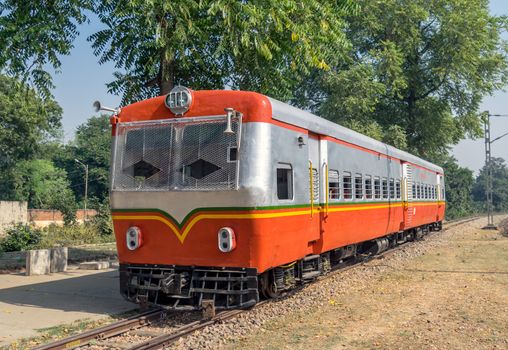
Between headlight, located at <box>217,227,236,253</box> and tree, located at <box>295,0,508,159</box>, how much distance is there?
2210 centimetres

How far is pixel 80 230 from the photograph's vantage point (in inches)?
1069

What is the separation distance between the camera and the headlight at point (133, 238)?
857 centimetres

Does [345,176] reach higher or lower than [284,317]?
higher

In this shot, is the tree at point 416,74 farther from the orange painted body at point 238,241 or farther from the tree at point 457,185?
the tree at point 457,185

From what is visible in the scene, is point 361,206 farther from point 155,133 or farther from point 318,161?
point 155,133

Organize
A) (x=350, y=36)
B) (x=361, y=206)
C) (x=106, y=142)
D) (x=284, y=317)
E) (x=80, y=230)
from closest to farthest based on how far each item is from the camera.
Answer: (x=284, y=317)
(x=361, y=206)
(x=80, y=230)
(x=350, y=36)
(x=106, y=142)

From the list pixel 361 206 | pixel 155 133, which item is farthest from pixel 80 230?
pixel 155 133

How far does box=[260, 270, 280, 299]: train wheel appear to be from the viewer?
29.1 feet

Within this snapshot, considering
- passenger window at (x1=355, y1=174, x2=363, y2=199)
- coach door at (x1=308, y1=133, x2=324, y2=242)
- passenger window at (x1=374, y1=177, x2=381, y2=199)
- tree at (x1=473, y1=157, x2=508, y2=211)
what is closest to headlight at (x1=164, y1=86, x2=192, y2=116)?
coach door at (x1=308, y1=133, x2=324, y2=242)

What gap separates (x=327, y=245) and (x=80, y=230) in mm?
19655

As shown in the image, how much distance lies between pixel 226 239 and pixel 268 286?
5.56ft

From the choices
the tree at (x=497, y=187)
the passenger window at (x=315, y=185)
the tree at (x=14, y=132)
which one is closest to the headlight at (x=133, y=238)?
the passenger window at (x=315, y=185)

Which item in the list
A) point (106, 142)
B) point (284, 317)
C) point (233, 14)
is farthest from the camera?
point (106, 142)

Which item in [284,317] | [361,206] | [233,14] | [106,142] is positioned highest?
[106,142]
